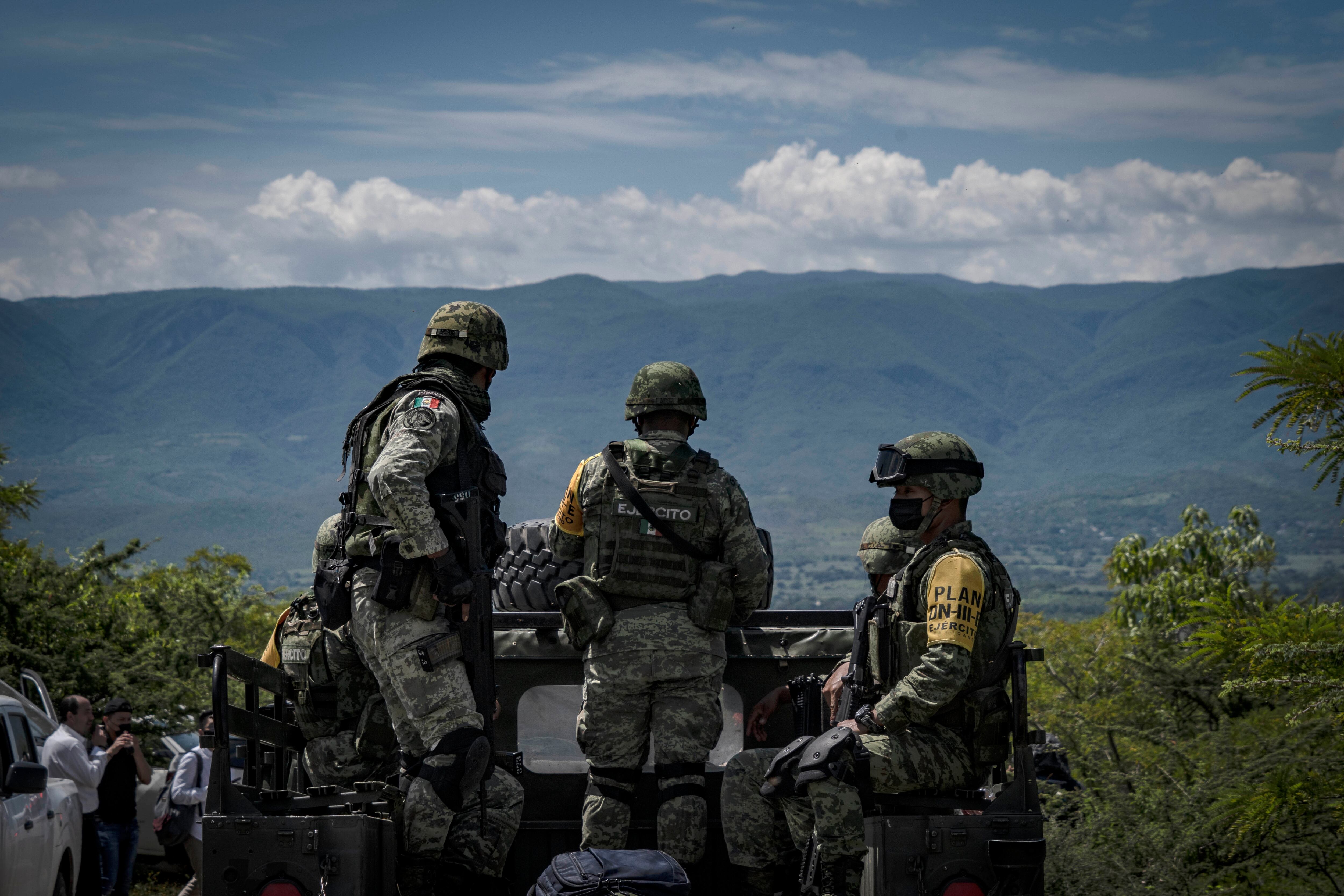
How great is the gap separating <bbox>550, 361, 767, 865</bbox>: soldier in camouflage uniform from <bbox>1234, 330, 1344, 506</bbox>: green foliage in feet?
8.53

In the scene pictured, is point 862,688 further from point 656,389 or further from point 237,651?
point 237,651

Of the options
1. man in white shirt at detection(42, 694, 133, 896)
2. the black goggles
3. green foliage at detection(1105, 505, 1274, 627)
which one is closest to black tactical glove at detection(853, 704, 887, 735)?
the black goggles

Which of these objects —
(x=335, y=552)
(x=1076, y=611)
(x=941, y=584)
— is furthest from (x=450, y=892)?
(x=1076, y=611)

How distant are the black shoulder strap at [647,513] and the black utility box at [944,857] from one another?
148 centimetres

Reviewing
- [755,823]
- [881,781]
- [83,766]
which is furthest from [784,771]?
[83,766]

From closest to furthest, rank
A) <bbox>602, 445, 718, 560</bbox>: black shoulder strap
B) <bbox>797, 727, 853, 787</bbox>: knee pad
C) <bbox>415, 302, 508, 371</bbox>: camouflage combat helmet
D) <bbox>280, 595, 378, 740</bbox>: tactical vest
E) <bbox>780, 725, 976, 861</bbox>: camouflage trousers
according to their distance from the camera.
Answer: <bbox>797, 727, 853, 787</bbox>: knee pad → <bbox>780, 725, 976, 861</bbox>: camouflage trousers → <bbox>415, 302, 508, 371</bbox>: camouflage combat helmet → <bbox>602, 445, 718, 560</bbox>: black shoulder strap → <bbox>280, 595, 378, 740</bbox>: tactical vest

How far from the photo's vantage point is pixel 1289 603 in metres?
7.81

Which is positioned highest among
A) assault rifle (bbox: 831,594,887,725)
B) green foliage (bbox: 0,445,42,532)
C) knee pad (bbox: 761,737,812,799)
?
green foliage (bbox: 0,445,42,532)

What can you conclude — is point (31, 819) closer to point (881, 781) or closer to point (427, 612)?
point (427, 612)

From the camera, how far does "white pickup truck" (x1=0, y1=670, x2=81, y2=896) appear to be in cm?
717

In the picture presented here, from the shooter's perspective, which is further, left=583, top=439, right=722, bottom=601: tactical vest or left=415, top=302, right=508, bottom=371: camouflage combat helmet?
left=583, top=439, right=722, bottom=601: tactical vest

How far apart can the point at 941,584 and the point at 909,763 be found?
2.15 ft

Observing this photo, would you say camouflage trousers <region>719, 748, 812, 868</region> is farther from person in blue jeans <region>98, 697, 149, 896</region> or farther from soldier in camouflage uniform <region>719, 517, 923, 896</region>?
person in blue jeans <region>98, 697, 149, 896</region>

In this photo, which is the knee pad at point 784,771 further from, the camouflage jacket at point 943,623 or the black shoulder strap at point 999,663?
the black shoulder strap at point 999,663
